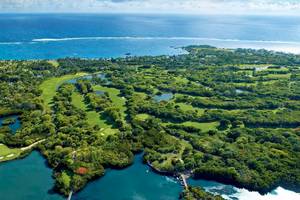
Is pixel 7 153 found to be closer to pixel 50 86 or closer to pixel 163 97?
pixel 50 86

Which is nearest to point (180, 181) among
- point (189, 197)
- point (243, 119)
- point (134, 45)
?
point (189, 197)

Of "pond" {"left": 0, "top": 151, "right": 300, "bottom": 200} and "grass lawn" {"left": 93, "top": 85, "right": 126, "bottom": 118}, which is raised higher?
"grass lawn" {"left": 93, "top": 85, "right": 126, "bottom": 118}

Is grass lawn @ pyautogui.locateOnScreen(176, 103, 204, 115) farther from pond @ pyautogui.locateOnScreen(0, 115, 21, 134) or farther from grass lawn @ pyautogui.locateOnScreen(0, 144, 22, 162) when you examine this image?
grass lawn @ pyautogui.locateOnScreen(0, 144, 22, 162)

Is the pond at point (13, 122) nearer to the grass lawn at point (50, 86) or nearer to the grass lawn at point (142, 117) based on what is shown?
the grass lawn at point (50, 86)

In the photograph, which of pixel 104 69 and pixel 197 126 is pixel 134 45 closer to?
pixel 104 69

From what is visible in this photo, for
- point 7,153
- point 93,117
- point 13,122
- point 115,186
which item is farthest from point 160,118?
point 7,153

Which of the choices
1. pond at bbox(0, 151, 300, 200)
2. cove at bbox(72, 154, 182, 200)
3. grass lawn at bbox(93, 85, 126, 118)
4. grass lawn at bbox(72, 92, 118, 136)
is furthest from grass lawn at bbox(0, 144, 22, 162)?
grass lawn at bbox(93, 85, 126, 118)

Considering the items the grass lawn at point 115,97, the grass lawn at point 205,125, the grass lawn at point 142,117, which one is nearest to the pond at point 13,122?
the grass lawn at point 115,97
